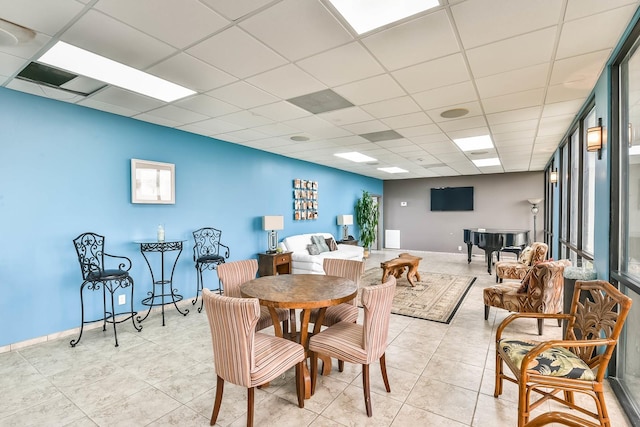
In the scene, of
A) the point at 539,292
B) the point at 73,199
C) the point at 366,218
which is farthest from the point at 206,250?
the point at 366,218

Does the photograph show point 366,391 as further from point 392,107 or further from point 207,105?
point 207,105

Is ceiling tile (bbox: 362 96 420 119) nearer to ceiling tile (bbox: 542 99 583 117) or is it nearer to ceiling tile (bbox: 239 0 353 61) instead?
ceiling tile (bbox: 239 0 353 61)

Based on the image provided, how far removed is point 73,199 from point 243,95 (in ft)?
7.61

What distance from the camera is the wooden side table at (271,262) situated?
5.76 metres

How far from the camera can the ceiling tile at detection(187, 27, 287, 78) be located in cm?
223

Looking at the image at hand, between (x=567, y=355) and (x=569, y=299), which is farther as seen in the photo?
(x=569, y=299)

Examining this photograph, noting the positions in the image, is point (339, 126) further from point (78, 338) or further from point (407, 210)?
point (407, 210)

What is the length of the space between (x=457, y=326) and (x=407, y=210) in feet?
25.0

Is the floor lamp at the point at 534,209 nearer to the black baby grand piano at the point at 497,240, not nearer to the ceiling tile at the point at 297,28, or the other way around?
the black baby grand piano at the point at 497,240

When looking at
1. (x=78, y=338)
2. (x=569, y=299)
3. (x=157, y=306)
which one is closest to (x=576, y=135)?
(x=569, y=299)

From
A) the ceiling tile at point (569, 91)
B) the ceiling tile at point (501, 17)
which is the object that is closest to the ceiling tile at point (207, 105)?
the ceiling tile at point (501, 17)

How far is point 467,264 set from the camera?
827cm

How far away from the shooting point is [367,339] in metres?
2.12

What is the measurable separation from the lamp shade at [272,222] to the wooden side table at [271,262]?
0.51 m
